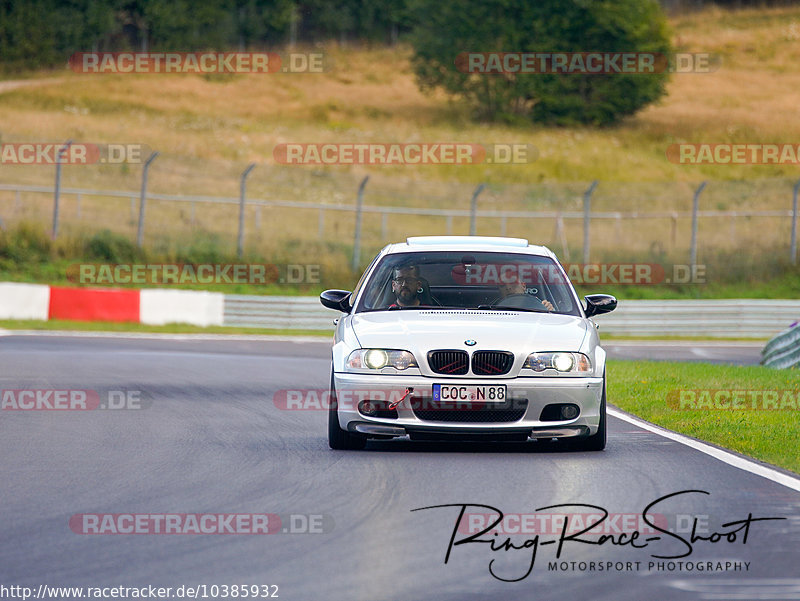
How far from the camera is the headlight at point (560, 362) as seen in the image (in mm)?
9453

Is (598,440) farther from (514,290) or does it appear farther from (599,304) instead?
(514,290)

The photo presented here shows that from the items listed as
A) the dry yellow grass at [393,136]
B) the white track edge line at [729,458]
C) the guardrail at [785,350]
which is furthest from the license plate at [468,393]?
the dry yellow grass at [393,136]

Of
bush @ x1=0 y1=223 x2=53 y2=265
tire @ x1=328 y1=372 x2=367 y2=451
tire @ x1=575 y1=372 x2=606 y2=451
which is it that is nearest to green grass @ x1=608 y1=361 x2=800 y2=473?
tire @ x1=575 y1=372 x2=606 y2=451

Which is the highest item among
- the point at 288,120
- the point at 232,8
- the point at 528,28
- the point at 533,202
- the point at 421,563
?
the point at 232,8

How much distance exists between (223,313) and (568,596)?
961 inches

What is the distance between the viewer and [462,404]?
9305 millimetres

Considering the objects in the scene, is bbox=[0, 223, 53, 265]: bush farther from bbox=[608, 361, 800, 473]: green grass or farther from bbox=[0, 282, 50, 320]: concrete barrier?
bbox=[608, 361, 800, 473]: green grass

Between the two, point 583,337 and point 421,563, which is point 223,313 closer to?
point 583,337

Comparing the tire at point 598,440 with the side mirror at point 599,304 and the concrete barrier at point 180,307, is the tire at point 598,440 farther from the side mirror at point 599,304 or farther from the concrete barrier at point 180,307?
the concrete barrier at point 180,307

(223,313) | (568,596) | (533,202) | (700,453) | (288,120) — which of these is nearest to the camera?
(568,596)

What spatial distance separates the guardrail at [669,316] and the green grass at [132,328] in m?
0.34

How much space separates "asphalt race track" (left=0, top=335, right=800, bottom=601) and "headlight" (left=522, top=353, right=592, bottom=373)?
587mm

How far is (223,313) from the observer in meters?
29.4

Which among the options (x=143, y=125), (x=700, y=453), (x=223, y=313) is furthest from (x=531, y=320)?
(x=143, y=125)
